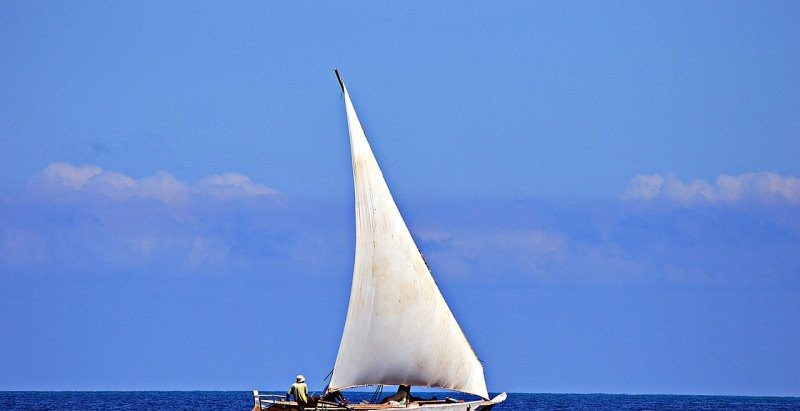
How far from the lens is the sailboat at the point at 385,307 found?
53125 millimetres

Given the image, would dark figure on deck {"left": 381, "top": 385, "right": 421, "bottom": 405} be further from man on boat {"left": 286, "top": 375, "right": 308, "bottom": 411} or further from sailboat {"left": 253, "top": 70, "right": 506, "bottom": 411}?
man on boat {"left": 286, "top": 375, "right": 308, "bottom": 411}

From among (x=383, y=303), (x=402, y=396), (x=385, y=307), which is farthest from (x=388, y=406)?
(x=383, y=303)

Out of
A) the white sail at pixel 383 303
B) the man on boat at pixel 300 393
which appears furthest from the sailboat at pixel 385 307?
the man on boat at pixel 300 393

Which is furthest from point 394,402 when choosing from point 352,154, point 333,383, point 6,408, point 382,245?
point 6,408

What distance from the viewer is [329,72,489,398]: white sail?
53.1m

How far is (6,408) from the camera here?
112312 mm

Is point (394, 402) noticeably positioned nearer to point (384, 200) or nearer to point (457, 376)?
point (457, 376)

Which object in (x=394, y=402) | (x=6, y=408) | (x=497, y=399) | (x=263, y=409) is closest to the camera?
(x=263, y=409)

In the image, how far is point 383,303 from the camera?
175 feet

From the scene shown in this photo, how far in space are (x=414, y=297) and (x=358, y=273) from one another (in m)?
Answer: 2.20

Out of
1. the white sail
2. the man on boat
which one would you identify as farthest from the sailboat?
the man on boat

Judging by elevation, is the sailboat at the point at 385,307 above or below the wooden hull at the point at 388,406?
above

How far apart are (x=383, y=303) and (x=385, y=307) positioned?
6.4 inches

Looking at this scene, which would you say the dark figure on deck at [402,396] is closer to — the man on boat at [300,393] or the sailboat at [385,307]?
the sailboat at [385,307]
